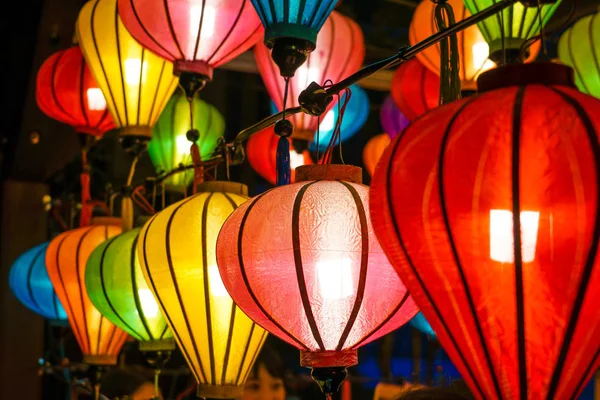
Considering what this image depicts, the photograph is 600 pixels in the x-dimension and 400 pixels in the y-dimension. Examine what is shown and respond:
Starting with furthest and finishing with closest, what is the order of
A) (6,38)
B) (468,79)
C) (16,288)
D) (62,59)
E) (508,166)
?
(6,38), (16,288), (62,59), (468,79), (508,166)

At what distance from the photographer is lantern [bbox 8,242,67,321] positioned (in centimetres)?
359

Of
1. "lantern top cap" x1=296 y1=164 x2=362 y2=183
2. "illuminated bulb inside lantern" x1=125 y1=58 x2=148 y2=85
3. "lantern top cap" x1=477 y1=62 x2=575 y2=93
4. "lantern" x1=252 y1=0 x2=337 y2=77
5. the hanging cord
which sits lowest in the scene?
"lantern top cap" x1=296 y1=164 x2=362 y2=183

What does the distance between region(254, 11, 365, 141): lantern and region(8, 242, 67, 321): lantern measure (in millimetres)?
1388

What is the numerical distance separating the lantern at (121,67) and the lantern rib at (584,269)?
5.84 feet

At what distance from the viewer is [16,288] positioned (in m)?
3.79

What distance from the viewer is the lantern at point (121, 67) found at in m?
2.58

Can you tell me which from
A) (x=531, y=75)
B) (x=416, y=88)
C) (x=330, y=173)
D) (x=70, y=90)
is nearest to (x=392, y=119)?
(x=416, y=88)

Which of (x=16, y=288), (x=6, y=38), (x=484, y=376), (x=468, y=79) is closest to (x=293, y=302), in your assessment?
(x=484, y=376)

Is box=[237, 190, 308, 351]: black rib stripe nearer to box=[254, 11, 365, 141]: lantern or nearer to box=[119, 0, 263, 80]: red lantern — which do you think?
box=[119, 0, 263, 80]: red lantern

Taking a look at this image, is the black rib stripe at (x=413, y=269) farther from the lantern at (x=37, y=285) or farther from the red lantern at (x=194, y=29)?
the lantern at (x=37, y=285)

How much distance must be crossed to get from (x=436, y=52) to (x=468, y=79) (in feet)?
0.57

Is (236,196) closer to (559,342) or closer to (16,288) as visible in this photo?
(559,342)

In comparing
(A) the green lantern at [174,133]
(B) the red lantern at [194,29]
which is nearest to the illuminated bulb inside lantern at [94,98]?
(A) the green lantern at [174,133]

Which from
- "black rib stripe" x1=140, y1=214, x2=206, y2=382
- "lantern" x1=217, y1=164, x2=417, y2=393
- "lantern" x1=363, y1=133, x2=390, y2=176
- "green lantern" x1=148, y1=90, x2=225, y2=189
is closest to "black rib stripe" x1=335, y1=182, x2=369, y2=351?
"lantern" x1=217, y1=164, x2=417, y2=393
